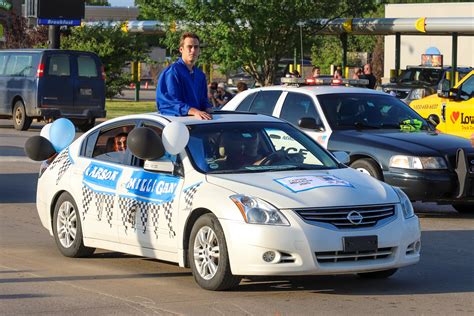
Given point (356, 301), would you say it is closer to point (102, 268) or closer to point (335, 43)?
point (102, 268)

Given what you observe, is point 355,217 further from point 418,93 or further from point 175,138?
point 418,93

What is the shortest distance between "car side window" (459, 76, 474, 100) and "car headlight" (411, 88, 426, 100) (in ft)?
37.6

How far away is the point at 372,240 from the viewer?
8.52m

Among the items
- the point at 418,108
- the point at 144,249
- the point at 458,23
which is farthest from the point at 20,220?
the point at 458,23

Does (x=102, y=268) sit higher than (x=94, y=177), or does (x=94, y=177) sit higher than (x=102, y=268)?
(x=94, y=177)

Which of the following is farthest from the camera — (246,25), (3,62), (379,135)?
(246,25)

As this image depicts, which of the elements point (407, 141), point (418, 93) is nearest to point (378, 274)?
point (407, 141)

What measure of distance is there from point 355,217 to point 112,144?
2741 mm

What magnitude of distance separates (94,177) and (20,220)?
3.17m

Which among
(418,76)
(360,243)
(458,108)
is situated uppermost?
(418,76)

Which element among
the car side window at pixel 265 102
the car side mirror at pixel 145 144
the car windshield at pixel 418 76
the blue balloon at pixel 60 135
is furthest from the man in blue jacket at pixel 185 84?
the car windshield at pixel 418 76

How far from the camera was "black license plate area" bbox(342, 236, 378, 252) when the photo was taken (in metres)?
8.42

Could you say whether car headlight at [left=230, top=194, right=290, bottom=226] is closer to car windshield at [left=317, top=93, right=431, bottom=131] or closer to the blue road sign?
car windshield at [left=317, top=93, right=431, bottom=131]

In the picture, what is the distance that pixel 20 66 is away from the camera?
2845cm
